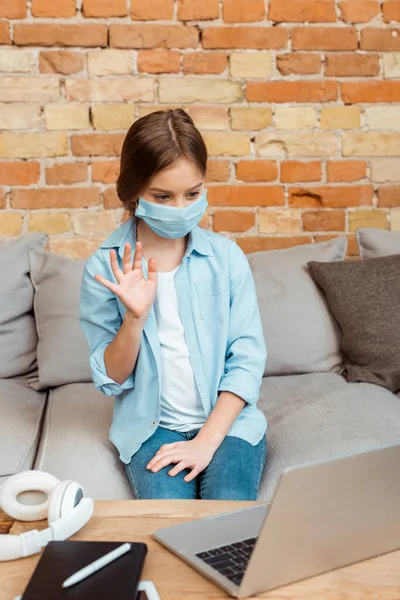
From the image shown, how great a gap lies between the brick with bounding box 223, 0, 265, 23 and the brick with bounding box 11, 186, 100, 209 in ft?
2.37

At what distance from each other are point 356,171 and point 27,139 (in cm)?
112

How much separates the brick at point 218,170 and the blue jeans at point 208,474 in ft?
3.82

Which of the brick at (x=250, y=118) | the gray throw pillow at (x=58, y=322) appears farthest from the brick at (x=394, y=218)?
the gray throw pillow at (x=58, y=322)

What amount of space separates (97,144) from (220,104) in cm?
43

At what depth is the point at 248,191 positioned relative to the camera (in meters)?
2.52

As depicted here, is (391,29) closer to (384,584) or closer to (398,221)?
(398,221)

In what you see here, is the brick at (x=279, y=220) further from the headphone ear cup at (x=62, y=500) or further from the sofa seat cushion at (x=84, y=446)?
the headphone ear cup at (x=62, y=500)

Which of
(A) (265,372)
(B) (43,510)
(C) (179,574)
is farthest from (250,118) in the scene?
(C) (179,574)

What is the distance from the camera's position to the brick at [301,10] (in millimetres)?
2443

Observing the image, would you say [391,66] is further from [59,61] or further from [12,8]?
[12,8]

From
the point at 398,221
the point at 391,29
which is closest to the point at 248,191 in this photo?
the point at 398,221

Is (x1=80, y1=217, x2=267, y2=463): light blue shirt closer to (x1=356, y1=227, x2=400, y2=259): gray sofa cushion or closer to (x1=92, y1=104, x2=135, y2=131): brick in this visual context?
(x1=356, y1=227, x2=400, y2=259): gray sofa cushion

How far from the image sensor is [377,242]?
2.28 metres

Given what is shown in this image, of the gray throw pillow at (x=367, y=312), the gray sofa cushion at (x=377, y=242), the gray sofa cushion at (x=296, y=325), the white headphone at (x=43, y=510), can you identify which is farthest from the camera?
the gray sofa cushion at (x=377, y=242)
